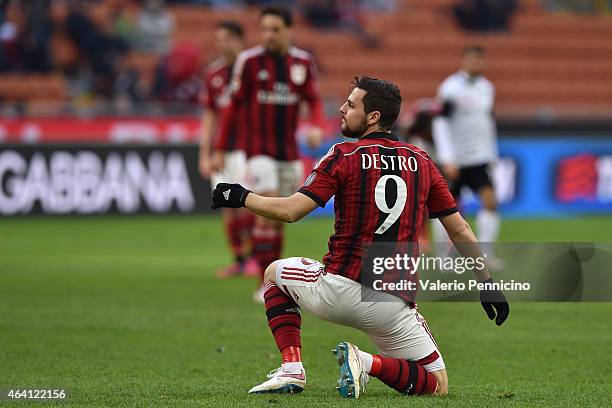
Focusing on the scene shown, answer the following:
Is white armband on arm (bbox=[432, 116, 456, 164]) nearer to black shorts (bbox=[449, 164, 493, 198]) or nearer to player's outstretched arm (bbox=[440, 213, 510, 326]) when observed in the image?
black shorts (bbox=[449, 164, 493, 198])

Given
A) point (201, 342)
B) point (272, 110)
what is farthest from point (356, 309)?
point (272, 110)

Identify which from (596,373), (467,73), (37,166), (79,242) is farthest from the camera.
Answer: (37,166)

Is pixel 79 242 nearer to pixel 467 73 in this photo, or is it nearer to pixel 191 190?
pixel 191 190

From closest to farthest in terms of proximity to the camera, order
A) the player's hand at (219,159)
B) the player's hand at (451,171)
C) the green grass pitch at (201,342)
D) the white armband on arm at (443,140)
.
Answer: the green grass pitch at (201,342) < the player's hand at (219,159) < the player's hand at (451,171) < the white armband on arm at (443,140)

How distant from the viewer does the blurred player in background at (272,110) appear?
10484 millimetres

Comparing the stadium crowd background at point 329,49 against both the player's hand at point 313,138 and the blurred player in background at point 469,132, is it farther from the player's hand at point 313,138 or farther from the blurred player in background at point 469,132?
the player's hand at point 313,138

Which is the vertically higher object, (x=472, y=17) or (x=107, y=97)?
(x=472, y=17)

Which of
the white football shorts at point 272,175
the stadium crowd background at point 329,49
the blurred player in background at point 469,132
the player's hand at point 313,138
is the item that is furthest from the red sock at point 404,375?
the stadium crowd background at point 329,49

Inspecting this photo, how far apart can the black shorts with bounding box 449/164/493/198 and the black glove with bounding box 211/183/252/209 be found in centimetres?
803

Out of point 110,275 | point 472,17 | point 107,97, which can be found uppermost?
point 472,17

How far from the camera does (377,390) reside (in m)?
6.50

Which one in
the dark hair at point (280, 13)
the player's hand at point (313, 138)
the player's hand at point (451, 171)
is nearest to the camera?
the player's hand at point (313, 138)

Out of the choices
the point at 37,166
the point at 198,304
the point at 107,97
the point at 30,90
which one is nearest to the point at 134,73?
the point at 107,97

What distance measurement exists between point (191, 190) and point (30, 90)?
13.6 ft
